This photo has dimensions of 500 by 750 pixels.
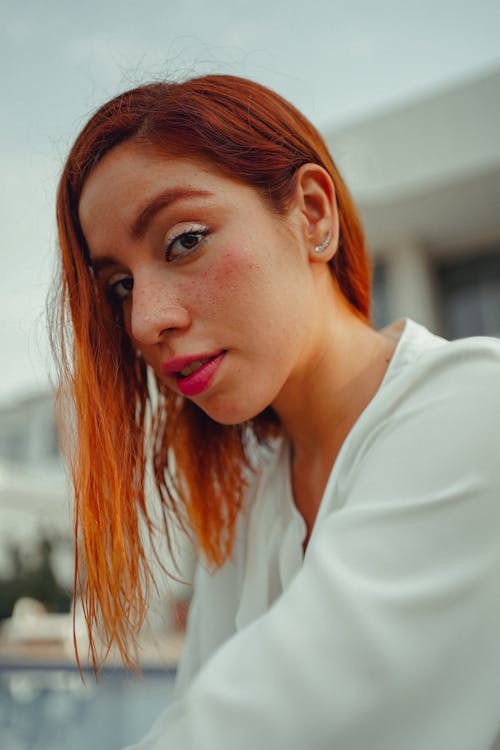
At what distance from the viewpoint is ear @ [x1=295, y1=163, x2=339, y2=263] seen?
1.26 metres

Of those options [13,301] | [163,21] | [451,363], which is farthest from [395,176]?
[451,363]

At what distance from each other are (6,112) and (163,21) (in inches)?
25.1

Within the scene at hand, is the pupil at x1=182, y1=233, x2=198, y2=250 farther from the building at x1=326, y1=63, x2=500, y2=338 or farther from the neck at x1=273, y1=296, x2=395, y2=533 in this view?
the building at x1=326, y1=63, x2=500, y2=338

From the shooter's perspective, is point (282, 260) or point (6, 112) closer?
point (282, 260)

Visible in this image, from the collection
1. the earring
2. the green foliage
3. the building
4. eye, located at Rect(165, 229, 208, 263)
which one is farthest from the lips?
the green foliage

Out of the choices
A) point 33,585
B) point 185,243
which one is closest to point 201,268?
point 185,243

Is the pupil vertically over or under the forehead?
under

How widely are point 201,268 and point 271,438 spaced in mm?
727

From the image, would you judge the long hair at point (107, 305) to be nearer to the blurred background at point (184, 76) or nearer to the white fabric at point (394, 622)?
the blurred background at point (184, 76)

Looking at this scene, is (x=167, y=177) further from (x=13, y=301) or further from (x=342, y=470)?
(x=13, y=301)

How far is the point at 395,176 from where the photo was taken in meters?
10.5

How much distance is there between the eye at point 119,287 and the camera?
50.0 inches

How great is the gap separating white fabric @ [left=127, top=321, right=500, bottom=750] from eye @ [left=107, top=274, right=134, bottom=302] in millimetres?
638

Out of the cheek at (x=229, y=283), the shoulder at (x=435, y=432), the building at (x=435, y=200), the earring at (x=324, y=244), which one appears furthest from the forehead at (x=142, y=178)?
the building at (x=435, y=200)
